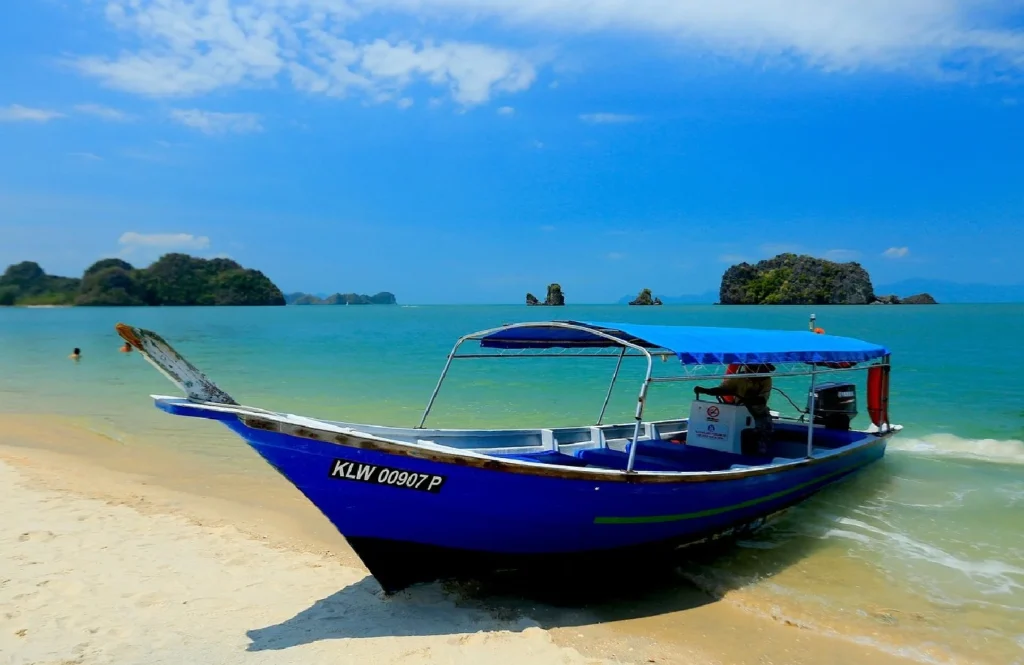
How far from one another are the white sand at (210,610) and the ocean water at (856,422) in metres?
2.76

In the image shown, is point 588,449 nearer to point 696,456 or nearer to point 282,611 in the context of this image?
point 696,456

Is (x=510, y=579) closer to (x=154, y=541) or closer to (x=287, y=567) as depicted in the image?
(x=287, y=567)

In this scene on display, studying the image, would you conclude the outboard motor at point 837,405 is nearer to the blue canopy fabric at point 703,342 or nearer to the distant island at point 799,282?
the blue canopy fabric at point 703,342

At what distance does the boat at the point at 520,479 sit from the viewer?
5.00 m

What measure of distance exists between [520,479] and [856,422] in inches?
559

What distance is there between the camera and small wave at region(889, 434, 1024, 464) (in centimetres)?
1286

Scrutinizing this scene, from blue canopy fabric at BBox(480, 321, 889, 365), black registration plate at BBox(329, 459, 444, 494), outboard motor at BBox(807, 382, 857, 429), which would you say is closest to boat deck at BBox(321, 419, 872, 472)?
blue canopy fabric at BBox(480, 321, 889, 365)

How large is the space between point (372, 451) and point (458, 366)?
24.4 metres

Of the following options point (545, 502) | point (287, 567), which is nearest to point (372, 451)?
point (545, 502)

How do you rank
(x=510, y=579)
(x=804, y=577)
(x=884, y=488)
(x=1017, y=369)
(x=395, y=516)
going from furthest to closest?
(x=1017, y=369)
(x=884, y=488)
(x=804, y=577)
(x=510, y=579)
(x=395, y=516)

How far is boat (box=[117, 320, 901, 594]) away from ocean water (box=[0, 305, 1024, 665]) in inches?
35.0

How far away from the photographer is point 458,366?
2933 centimetres

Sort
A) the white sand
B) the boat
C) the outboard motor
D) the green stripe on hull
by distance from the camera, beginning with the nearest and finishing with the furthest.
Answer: the white sand < the boat < the green stripe on hull < the outboard motor

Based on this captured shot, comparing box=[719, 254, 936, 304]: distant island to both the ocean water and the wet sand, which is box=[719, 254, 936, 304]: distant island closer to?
the ocean water
